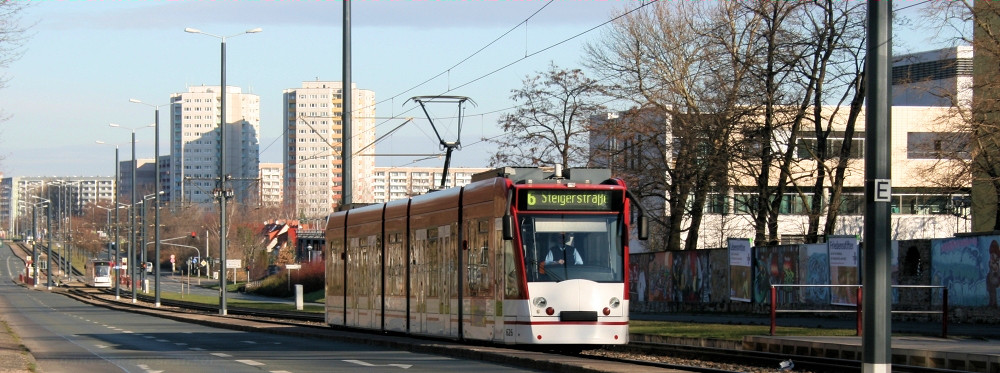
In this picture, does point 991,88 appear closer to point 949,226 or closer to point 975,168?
point 975,168

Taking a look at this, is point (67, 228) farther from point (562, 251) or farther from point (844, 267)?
point (562, 251)

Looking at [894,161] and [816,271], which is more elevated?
[894,161]

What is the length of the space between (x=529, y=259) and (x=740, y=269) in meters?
18.8

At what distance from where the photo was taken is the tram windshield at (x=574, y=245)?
2080 cm

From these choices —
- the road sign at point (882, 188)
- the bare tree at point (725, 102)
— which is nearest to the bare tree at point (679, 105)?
the bare tree at point (725, 102)

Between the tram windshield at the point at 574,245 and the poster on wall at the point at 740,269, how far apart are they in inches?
679

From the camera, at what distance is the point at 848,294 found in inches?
1227

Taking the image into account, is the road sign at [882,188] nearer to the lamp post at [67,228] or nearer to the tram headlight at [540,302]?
the tram headlight at [540,302]

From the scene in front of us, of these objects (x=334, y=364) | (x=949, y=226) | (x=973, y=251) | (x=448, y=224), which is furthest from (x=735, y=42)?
(x=949, y=226)

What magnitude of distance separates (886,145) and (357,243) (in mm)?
18463

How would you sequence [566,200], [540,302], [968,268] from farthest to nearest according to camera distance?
[968,268] → [566,200] → [540,302]

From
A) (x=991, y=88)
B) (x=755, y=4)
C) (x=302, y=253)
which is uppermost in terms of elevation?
(x=755, y=4)

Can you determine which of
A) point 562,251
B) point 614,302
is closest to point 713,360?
point 614,302

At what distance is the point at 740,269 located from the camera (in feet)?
125
